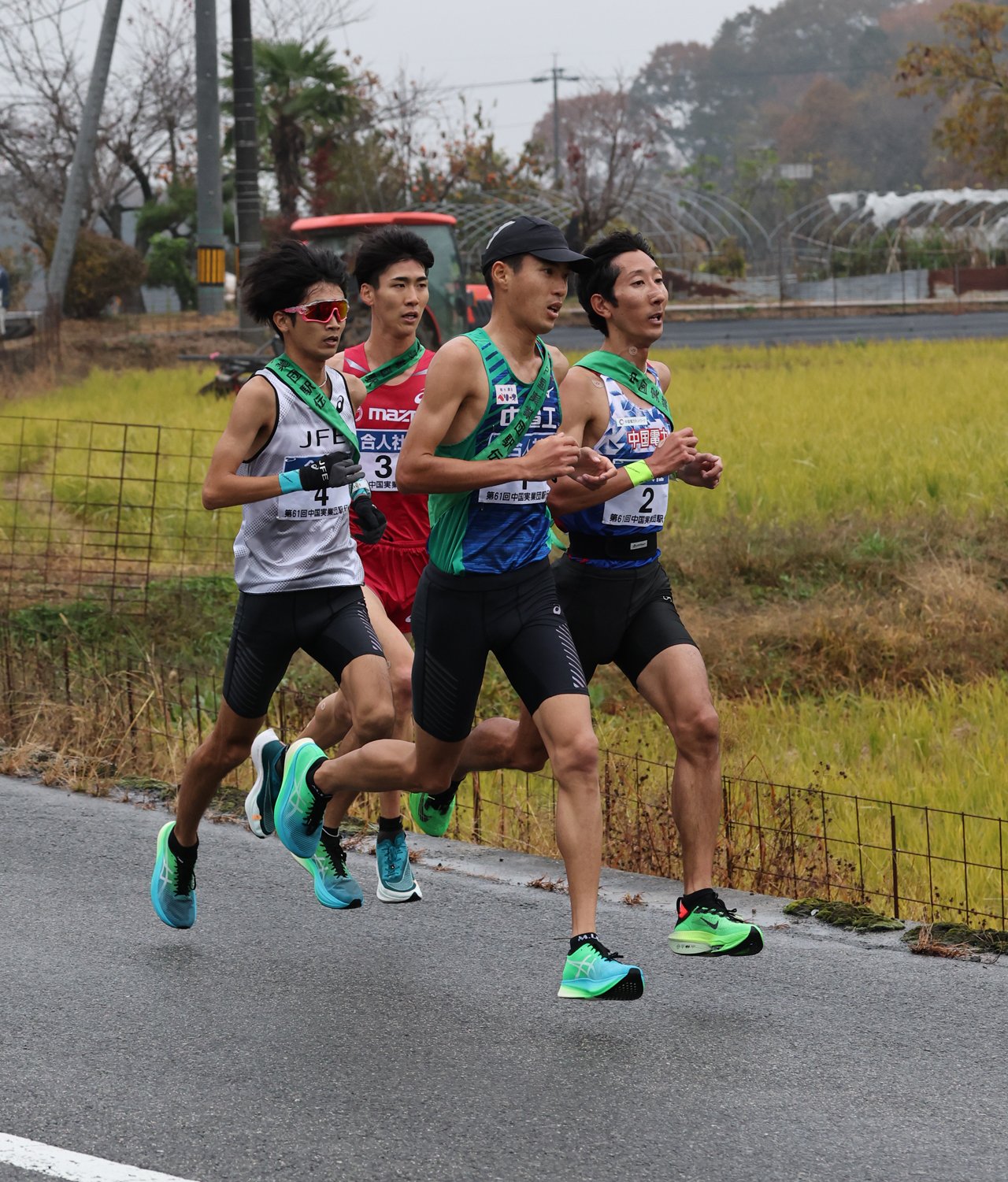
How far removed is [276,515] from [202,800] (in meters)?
0.96

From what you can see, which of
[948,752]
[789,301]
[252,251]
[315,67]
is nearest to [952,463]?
[948,752]

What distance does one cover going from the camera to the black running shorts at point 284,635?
217 inches

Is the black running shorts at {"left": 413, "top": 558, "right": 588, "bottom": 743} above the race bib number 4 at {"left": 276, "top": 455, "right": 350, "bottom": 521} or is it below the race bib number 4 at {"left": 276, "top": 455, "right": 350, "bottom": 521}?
below

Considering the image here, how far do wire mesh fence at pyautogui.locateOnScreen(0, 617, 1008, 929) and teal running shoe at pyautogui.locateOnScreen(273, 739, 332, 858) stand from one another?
4.73 ft

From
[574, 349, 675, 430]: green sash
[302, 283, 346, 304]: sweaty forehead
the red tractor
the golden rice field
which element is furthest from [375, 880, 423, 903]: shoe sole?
the red tractor

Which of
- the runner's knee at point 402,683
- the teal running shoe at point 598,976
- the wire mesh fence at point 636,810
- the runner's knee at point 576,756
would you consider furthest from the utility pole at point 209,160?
the teal running shoe at point 598,976

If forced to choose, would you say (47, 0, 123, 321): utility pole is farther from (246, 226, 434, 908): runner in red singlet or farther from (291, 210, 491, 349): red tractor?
(246, 226, 434, 908): runner in red singlet

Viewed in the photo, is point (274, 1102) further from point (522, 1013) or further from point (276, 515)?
point (276, 515)

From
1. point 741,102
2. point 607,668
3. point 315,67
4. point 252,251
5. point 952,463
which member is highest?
point 741,102

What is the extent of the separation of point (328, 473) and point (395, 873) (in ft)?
4.93

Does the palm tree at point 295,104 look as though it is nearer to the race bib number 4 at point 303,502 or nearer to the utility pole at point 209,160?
the utility pole at point 209,160

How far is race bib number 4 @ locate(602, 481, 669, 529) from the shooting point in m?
5.48

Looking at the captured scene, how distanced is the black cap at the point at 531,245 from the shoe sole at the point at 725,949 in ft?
6.46

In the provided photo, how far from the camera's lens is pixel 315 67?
4144 cm
